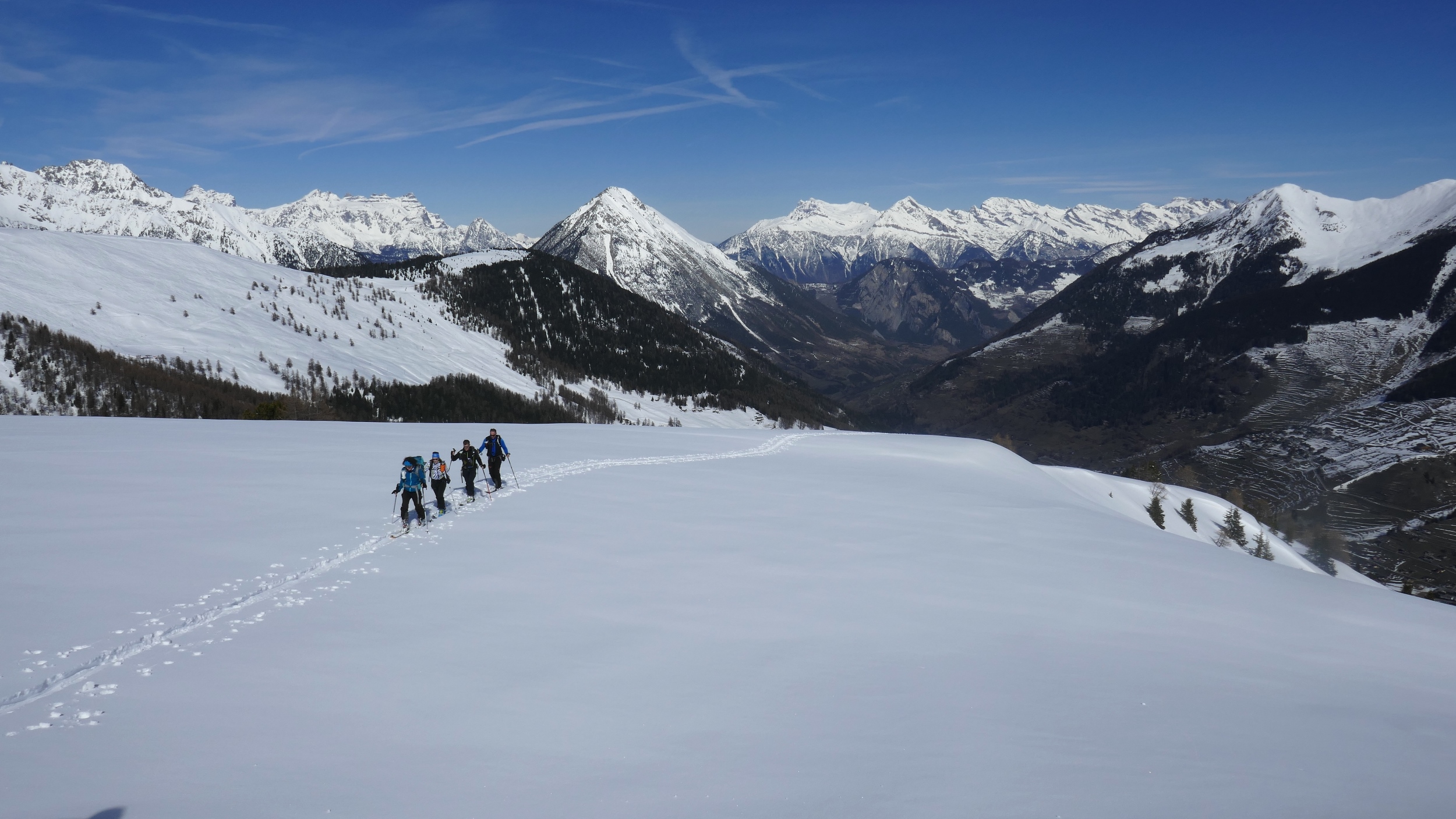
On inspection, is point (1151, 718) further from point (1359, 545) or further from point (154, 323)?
point (1359, 545)

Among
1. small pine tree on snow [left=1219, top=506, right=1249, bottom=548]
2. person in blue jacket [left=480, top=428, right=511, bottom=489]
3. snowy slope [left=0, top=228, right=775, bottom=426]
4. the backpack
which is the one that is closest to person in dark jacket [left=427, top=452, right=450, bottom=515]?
the backpack

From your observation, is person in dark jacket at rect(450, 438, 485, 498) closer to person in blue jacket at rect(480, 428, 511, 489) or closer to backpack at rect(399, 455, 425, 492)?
person in blue jacket at rect(480, 428, 511, 489)

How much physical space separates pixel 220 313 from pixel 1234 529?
162 meters

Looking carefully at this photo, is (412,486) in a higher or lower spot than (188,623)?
higher

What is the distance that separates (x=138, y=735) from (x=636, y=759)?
6.39m

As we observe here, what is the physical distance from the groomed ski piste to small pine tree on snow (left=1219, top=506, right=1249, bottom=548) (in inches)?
3342

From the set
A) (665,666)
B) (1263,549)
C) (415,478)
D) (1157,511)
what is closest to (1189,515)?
(1263,549)

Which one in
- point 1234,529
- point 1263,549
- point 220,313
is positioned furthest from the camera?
point 220,313

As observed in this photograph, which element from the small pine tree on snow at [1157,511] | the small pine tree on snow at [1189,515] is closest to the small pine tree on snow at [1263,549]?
the small pine tree on snow at [1189,515]

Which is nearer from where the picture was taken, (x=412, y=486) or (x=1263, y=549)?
(x=412, y=486)

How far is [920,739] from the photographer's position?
1095cm

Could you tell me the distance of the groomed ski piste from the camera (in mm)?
9406

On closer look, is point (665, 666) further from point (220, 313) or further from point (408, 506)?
point (220, 313)

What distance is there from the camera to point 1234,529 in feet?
Answer: 320
